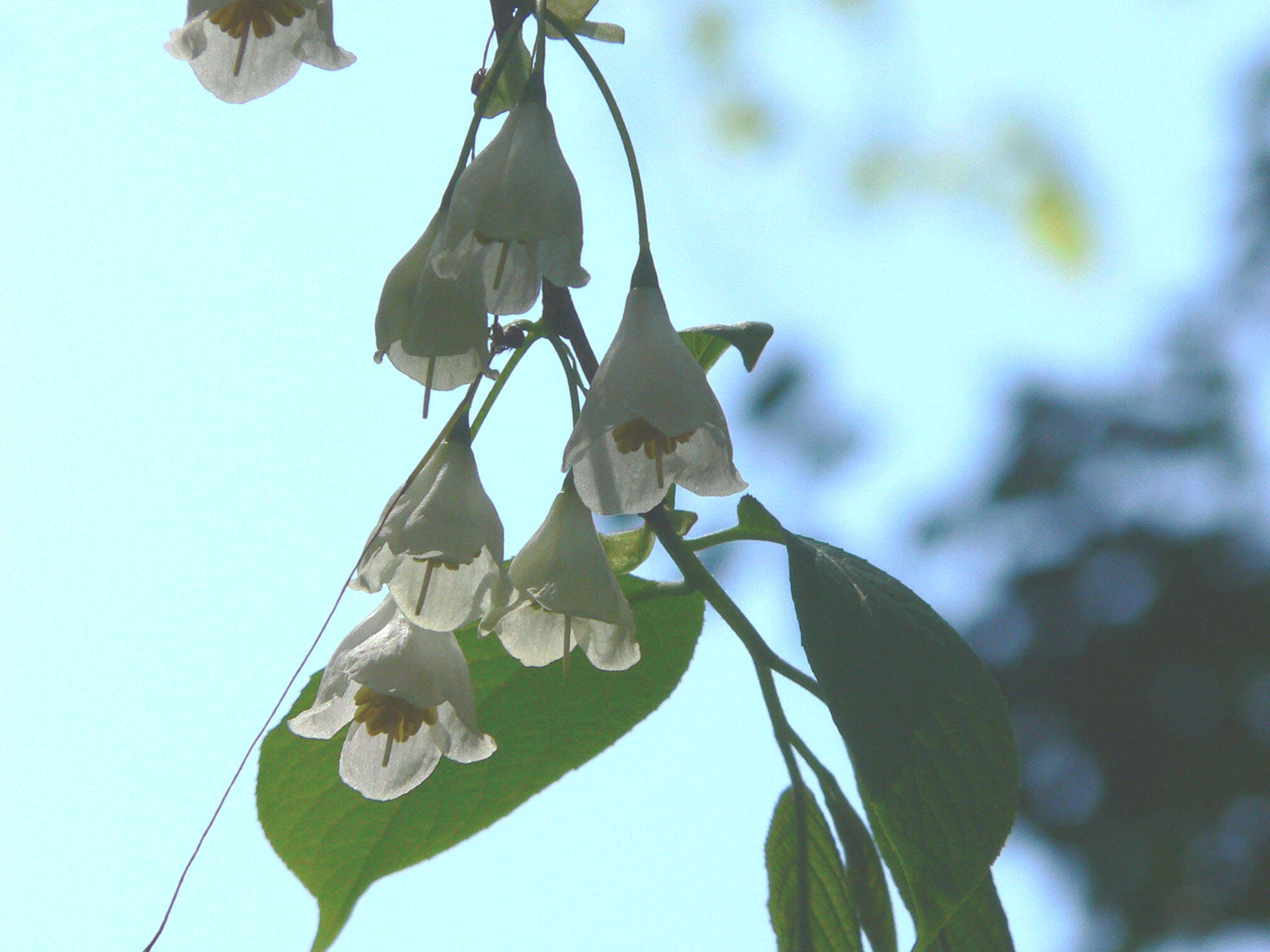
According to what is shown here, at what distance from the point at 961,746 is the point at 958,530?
7.54m

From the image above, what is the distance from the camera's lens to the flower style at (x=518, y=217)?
1009 mm

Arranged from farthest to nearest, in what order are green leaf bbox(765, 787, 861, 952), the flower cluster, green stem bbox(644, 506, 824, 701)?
green leaf bbox(765, 787, 861, 952), green stem bbox(644, 506, 824, 701), the flower cluster

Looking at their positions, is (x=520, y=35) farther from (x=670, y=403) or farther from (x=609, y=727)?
(x=609, y=727)

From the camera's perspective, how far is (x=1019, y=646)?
848 cm

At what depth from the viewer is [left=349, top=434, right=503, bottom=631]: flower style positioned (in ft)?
3.63

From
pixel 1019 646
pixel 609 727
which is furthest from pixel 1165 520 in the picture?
pixel 609 727

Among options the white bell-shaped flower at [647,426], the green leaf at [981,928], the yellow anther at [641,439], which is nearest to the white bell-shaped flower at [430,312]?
the white bell-shaped flower at [647,426]

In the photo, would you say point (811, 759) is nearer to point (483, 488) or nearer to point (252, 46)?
point (483, 488)

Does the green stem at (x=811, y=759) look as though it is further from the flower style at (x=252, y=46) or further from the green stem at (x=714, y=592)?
the flower style at (x=252, y=46)

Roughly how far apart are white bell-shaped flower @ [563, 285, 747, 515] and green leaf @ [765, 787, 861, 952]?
345 millimetres

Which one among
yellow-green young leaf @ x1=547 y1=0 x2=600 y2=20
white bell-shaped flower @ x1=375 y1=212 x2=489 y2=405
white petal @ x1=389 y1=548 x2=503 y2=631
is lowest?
white petal @ x1=389 y1=548 x2=503 y2=631

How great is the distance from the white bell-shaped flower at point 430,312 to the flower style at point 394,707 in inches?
11.5

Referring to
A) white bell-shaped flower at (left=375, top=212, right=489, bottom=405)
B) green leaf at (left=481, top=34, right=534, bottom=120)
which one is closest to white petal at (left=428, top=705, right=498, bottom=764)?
white bell-shaped flower at (left=375, top=212, right=489, bottom=405)

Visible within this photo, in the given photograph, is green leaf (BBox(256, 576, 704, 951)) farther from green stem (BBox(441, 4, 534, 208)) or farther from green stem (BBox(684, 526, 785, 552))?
green stem (BBox(441, 4, 534, 208))
